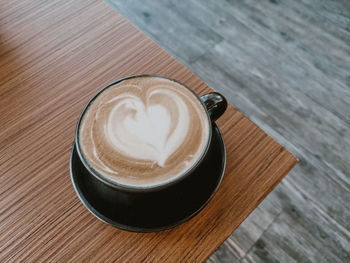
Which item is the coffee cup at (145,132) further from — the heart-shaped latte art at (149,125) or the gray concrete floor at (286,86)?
the gray concrete floor at (286,86)

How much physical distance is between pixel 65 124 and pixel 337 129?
3.01ft

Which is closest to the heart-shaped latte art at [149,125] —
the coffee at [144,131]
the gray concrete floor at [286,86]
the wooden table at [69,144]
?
the coffee at [144,131]

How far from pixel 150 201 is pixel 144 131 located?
9cm

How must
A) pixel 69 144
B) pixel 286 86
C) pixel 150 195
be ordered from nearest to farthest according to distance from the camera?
1. pixel 150 195
2. pixel 69 144
3. pixel 286 86

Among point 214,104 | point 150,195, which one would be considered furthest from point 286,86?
point 150,195

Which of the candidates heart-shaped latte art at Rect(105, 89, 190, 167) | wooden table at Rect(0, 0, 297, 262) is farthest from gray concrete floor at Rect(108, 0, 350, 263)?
heart-shaped latte art at Rect(105, 89, 190, 167)

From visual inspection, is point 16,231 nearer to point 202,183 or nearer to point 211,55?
point 202,183

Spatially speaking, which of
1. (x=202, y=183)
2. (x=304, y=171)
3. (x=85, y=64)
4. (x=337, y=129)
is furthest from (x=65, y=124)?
(x=337, y=129)

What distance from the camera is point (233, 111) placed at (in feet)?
1.61

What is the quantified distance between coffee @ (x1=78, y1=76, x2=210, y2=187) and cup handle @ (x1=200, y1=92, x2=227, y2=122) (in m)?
0.02

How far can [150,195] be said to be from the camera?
1.15ft

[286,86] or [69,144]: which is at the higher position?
[69,144]

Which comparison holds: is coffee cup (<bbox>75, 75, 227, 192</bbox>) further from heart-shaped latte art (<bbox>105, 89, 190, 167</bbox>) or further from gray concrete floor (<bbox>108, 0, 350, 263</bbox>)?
gray concrete floor (<bbox>108, 0, 350, 263</bbox>)

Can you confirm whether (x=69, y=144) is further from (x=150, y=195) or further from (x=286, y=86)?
(x=286, y=86)
